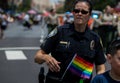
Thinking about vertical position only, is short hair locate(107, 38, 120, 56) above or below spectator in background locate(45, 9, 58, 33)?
above

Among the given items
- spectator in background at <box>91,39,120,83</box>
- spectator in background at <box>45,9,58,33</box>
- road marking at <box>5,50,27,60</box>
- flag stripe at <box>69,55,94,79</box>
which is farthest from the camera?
spectator in background at <box>45,9,58,33</box>

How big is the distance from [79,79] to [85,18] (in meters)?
0.50

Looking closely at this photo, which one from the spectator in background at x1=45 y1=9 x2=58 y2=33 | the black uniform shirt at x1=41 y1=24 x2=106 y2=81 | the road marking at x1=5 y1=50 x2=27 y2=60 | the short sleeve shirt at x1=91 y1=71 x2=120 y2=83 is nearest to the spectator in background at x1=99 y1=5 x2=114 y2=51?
the road marking at x1=5 y1=50 x2=27 y2=60

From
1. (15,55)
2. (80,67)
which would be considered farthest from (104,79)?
(15,55)

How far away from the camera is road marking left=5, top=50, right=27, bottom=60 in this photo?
12961mm

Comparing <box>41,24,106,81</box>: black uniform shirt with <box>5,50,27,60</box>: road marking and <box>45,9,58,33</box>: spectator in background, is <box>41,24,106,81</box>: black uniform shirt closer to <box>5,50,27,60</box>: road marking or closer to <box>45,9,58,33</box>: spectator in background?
<box>5,50,27,60</box>: road marking

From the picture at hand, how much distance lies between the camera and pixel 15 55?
1368cm

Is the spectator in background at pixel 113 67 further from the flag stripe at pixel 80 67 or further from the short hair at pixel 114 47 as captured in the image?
the flag stripe at pixel 80 67

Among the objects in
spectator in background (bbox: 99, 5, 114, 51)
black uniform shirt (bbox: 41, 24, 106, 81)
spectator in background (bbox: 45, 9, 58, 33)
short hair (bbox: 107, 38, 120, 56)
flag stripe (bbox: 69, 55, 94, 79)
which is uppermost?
short hair (bbox: 107, 38, 120, 56)

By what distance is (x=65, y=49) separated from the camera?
12.5 ft

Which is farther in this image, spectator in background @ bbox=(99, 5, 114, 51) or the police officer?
spectator in background @ bbox=(99, 5, 114, 51)

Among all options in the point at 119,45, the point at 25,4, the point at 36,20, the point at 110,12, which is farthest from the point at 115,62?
the point at 25,4

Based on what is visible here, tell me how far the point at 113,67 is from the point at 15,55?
10.7 m

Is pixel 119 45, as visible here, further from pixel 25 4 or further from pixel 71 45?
pixel 25 4
